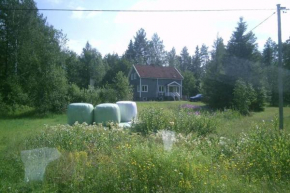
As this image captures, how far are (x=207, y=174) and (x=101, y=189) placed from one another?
175cm

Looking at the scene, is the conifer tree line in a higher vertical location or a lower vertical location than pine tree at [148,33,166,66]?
lower

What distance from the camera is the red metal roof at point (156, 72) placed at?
44.6m

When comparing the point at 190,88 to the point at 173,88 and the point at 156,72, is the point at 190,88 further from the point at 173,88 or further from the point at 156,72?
the point at 156,72

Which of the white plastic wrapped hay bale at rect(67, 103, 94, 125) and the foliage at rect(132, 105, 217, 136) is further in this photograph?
the white plastic wrapped hay bale at rect(67, 103, 94, 125)

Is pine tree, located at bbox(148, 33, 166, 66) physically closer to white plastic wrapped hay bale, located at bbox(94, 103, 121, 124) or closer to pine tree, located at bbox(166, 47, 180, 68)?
pine tree, located at bbox(166, 47, 180, 68)

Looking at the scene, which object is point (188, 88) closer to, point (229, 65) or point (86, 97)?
point (229, 65)

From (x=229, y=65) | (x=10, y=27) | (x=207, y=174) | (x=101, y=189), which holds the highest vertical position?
(x=10, y=27)

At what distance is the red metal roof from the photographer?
4459 centimetres

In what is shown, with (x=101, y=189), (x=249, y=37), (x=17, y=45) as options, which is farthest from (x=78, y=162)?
(x=17, y=45)

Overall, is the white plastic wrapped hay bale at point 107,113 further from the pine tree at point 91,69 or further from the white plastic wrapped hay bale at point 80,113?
the pine tree at point 91,69

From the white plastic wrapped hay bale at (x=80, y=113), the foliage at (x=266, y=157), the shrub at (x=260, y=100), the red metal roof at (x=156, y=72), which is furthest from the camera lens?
the red metal roof at (x=156, y=72)

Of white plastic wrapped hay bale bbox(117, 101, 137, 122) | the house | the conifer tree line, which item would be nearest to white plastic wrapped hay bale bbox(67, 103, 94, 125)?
white plastic wrapped hay bale bbox(117, 101, 137, 122)

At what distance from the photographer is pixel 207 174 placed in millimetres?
4414

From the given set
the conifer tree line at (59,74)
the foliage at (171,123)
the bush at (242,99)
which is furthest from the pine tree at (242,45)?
the foliage at (171,123)
